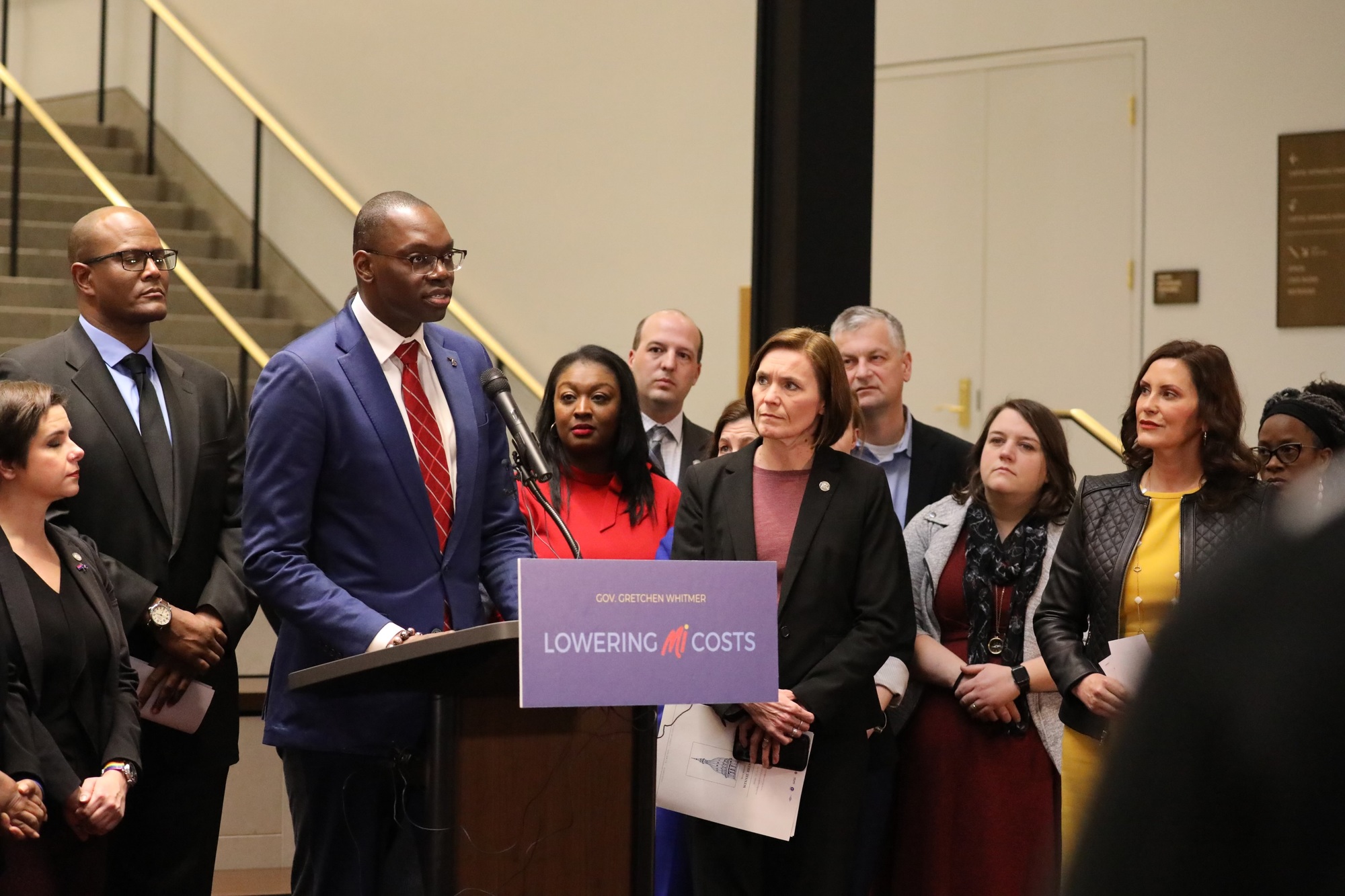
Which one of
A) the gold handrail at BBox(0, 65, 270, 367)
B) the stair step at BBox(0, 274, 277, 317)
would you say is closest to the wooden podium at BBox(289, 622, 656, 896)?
the gold handrail at BBox(0, 65, 270, 367)

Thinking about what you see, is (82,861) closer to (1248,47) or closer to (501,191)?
(501,191)

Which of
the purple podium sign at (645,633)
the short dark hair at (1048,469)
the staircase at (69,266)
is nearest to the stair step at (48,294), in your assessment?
the staircase at (69,266)

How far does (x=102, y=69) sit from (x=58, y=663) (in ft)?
21.5

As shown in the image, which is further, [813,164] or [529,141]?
[529,141]

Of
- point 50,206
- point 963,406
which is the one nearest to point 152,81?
point 50,206

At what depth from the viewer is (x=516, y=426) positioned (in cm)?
239

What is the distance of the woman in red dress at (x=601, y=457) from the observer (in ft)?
11.7

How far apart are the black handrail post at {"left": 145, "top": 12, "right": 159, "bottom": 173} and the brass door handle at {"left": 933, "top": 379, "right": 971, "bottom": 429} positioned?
4655 mm

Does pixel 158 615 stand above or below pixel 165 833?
above

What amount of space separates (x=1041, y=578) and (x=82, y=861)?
7.48 ft

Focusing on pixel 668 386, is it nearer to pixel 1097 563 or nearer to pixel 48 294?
pixel 1097 563

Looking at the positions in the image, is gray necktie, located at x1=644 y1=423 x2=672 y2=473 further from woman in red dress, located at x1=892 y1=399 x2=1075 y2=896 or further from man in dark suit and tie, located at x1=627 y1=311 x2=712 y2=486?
woman in red dress, located at x1=892 y1=399 x2=1075 y2=896

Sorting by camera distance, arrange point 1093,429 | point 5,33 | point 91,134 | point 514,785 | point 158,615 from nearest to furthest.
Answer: point 514,785 < point 158,615 < point 1093,429 < point 91,134 < point 5,33

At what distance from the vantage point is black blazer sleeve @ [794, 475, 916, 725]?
3098 mm
